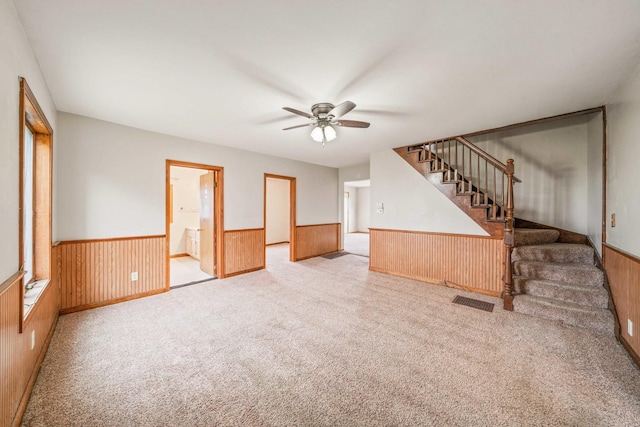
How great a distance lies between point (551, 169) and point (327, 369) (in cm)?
458

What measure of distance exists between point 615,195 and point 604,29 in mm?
1738

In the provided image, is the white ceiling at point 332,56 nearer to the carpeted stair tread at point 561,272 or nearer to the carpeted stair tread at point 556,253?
the carpeted stair tread at point 556,253

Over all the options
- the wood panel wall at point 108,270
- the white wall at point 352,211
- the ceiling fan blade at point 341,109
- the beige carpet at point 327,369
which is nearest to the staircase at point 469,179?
the beige carpet at point 327,369

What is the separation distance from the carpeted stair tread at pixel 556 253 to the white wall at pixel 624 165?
2.37 feet

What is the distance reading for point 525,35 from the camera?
165 centimetres

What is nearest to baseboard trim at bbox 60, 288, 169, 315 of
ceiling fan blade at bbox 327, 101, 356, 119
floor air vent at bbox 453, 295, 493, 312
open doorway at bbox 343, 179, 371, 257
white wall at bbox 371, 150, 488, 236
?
ceiling fan blade at bbox 327, 101, 356, 119

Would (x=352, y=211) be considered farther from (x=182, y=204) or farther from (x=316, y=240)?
(x=182, y=204)

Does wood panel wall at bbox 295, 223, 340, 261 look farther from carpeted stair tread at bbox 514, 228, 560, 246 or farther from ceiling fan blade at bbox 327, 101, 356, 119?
carpeted stair tread at bbox 514, 228, 560, 246

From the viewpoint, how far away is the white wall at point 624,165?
203 cm

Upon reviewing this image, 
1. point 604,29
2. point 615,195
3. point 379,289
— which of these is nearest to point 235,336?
point 379,289

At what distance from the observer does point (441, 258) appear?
4137 millimetres

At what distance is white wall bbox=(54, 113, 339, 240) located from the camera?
3023 mm

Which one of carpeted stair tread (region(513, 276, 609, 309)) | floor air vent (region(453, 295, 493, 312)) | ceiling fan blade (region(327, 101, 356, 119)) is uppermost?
ceiling fan blade (region(327, 101, 356, 119))

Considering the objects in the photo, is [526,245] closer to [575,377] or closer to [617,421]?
[575,377]
